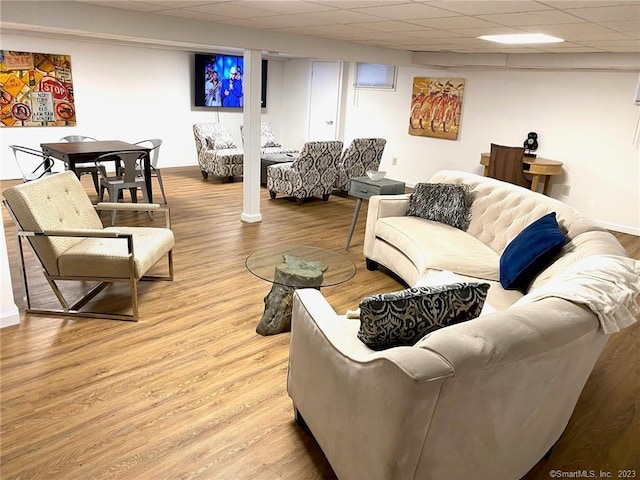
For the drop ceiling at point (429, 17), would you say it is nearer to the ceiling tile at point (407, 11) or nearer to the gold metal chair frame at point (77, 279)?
the ceiling tile at point (407, 11)

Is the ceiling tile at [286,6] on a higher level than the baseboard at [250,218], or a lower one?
higher

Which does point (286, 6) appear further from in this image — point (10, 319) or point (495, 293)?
point (10, 319)

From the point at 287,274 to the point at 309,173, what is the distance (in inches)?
141

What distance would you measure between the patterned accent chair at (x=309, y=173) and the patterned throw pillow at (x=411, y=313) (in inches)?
180

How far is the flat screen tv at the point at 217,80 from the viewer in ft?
27.4

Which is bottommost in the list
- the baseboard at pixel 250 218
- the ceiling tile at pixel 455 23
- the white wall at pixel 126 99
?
the baseboard at pixel 250 218

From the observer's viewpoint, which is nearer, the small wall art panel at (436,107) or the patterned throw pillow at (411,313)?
the patterned throw pillow at (411,313)

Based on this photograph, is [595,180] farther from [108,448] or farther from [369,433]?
[108,448]

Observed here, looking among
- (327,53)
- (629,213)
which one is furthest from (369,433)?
(629,213)

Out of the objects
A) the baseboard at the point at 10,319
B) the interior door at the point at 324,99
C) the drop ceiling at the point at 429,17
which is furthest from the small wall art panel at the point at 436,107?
the baseboard at the point at 10,319

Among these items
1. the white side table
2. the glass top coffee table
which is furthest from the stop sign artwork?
the glass top coffee table

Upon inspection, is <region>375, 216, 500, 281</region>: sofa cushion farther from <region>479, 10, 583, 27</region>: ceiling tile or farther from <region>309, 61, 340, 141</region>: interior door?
<region>309, 61, 340, 141</region>: interior door

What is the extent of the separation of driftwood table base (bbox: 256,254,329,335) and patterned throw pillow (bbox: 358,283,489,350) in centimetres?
110

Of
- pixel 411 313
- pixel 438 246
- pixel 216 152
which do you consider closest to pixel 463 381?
pixel 411 313
